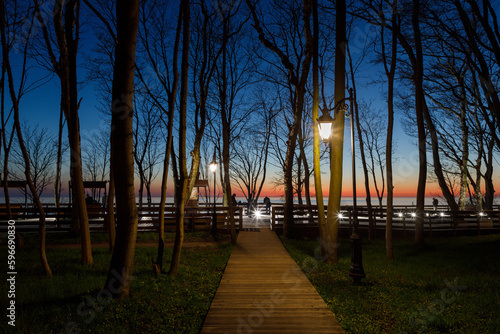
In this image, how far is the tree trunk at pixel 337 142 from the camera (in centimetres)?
802

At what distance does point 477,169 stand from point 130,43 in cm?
2508

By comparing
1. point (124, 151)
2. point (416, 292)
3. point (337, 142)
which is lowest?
point (416, 292)

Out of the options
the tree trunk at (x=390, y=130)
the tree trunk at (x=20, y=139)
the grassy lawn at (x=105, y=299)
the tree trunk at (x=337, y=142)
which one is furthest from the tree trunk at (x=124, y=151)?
the tree trunk at (x=390, y=130)

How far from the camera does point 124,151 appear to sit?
496cm

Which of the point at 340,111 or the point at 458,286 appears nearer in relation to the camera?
the point at 458,286

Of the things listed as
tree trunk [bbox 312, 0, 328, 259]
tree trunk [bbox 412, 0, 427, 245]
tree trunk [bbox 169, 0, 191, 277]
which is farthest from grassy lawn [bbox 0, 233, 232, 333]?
tree trunk [bbox 412, 0, 427, 245]

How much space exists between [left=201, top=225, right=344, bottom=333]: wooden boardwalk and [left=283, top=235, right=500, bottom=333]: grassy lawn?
32 centimetres

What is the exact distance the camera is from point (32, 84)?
30.1 feet

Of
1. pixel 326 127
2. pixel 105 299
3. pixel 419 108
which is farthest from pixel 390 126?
pixel 105 299

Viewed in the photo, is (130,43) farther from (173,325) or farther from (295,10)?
(295,10)

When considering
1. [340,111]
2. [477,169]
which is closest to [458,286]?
[340,111]

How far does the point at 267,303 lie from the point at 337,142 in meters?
4.74

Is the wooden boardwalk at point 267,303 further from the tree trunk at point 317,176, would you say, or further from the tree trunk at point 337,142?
the tree trunk at point 337,142

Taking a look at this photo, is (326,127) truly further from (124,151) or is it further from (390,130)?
(124,151)
